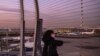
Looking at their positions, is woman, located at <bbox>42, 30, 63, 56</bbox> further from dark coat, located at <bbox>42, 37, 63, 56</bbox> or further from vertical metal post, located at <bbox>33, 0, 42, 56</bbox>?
vertical metal post, located at <bbox>33, 0, 42, 56</bbox>

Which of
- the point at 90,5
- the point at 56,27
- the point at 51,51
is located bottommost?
the point at 51,51

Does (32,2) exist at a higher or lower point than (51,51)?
higher

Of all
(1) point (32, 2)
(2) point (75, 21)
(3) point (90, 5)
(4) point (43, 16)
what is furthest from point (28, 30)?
(3) point (90, 5)

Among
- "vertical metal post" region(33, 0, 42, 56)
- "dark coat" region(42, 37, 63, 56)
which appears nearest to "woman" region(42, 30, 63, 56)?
"dark coat" region(42, 37, 63, 56)

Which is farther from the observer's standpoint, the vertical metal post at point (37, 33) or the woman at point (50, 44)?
the vertical metal post at point (37, 33)

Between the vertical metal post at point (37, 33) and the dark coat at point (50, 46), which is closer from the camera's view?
the dark coat at point (50, 46)

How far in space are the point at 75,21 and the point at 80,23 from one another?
Answer: 222 mm

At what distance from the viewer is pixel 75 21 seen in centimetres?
505

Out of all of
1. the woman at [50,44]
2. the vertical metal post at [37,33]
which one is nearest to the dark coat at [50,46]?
the woman at [50,44]

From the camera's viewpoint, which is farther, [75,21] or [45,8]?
[45,8]

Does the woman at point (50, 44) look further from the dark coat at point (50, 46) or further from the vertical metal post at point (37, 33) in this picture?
the vertical metal post at point (37, 33)

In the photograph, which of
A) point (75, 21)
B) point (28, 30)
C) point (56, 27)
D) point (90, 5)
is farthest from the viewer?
point (28, 30)

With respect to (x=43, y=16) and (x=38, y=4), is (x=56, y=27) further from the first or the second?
(x=38, y=4)

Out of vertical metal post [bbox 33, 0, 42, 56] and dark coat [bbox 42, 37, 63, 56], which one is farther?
vertical metal post [bbox 33, 0, 42, 56]
